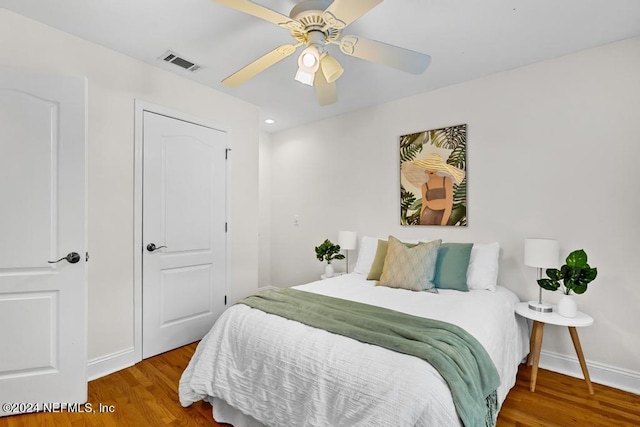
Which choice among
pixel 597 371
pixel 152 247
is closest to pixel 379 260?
pixel 597 371

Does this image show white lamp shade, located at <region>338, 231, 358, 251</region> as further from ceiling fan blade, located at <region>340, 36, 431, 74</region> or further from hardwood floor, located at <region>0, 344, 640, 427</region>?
ceiling fan blade, located at <region>340, 36, 431, 74</region>

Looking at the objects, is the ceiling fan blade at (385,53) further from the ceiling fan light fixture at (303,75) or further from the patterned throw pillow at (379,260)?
the patterned throw pillow at (379,260)

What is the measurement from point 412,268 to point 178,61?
261 cm

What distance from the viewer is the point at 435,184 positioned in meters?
3.18

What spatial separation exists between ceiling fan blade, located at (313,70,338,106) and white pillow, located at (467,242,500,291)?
1.77 m

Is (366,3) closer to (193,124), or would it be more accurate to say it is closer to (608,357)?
(193,124)

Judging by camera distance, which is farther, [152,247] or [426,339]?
[152,247]

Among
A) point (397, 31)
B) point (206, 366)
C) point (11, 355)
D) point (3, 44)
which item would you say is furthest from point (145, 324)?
point (397, 31)

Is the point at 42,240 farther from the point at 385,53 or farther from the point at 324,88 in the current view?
the point at 385,53

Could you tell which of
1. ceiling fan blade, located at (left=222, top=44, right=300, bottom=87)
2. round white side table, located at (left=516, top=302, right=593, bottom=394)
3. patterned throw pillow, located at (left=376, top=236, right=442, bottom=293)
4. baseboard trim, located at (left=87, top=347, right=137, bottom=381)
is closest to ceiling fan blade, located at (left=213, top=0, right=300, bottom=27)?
ceiling fan blade, located at (left=222, top=44, right=300, bottom=87)

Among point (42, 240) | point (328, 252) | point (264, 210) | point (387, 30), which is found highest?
point (387, 30)

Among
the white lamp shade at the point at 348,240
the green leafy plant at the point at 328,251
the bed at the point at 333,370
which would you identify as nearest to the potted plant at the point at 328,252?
the green leafy plant at the point at 328,251

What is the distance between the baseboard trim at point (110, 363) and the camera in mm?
2383

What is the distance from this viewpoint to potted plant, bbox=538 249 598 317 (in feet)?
7.02
